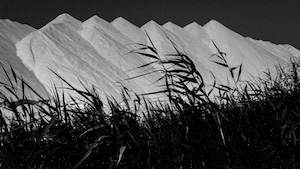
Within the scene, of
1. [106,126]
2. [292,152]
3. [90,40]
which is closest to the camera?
[292,152]

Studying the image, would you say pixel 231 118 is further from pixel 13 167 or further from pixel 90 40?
pixel 90 40

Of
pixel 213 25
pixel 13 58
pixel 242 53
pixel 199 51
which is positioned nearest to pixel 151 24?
pixel 199 51

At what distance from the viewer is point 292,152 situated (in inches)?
93.7

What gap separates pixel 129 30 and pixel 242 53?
2530 centimetres

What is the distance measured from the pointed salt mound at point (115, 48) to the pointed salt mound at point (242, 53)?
18.2m

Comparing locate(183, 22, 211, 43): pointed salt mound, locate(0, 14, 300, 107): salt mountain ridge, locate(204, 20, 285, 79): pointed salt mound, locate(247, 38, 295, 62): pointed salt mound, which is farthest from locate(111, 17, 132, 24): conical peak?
locate(247, 38, 295, 62): pointed salt mound

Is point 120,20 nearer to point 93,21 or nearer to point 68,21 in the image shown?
point 93,21

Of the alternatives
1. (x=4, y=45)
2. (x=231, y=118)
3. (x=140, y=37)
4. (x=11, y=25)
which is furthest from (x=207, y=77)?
(x=231, y=118)

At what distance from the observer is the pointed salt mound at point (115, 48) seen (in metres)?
61.8

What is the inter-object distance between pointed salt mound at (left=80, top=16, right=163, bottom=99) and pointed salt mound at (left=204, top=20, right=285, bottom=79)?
59.6 feet

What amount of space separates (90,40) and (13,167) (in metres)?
71.1

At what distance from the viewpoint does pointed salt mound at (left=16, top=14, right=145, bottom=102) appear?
5491cm

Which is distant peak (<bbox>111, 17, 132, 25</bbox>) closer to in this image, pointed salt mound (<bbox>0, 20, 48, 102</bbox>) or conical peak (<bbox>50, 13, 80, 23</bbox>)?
conical peak (<bbox>50, 13, 80, 23</bbox>)

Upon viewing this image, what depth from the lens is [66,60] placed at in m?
59.7
